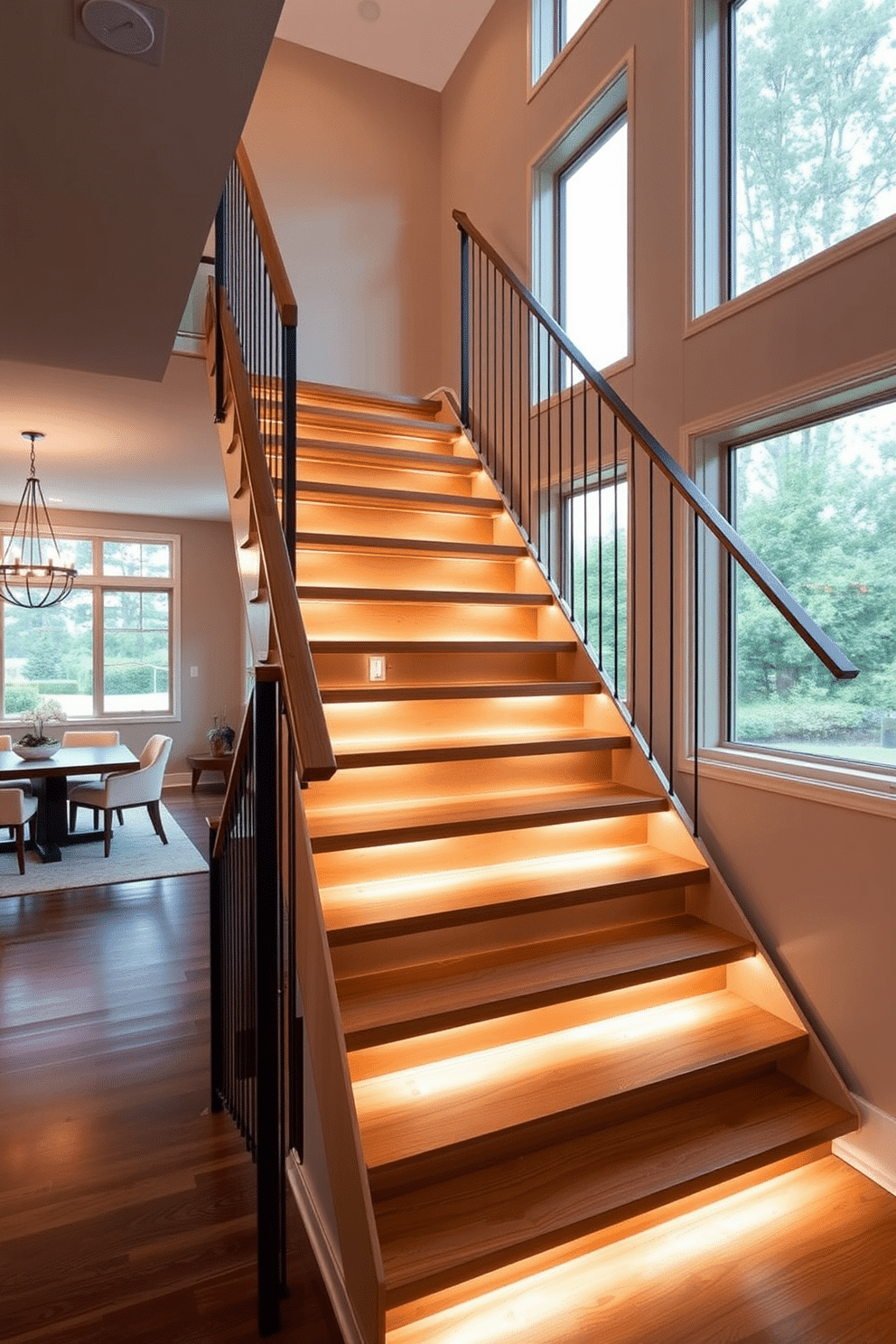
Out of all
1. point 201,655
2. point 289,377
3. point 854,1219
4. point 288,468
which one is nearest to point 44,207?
point 289,377

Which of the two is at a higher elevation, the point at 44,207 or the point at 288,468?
the point at 44,207

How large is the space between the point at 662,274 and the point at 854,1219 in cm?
323

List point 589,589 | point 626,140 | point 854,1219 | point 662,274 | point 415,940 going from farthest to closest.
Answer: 1. point 589,589
2. point 626,140
3. point 662,274
4. point 415,940
5. point 854,1219

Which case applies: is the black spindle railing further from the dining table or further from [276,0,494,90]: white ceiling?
[276,0,494,90]: white ceiling

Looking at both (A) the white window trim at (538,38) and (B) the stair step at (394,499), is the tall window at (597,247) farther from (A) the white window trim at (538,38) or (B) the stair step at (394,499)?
(B) the stair step at (394,499)

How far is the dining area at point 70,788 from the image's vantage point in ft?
19.2

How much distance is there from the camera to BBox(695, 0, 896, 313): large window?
8.00ft

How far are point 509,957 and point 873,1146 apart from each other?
1107mm

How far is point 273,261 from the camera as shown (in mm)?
2732

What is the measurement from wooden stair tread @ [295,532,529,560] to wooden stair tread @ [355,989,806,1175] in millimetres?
1891

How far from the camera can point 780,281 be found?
2553mm

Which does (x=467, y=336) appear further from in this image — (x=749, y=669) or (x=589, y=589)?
(x=749, y=669)

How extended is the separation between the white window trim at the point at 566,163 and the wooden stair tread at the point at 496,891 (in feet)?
6.96

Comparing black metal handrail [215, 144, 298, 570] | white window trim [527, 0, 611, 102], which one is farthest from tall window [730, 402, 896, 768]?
white window trim [527, 0, 611, 102]
